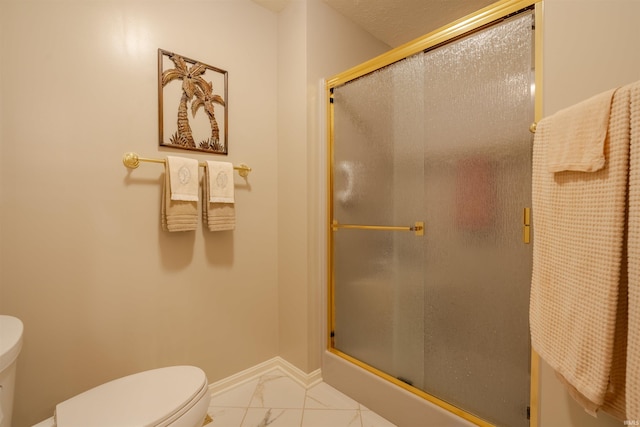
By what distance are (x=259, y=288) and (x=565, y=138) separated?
1.60 meters

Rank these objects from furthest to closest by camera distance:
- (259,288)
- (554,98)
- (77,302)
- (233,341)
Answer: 1. (259,288)
2. (233,341)
3. (77,302)
4. (554,98)

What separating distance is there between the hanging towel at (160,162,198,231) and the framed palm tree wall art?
22cm

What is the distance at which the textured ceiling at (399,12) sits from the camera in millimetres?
1783

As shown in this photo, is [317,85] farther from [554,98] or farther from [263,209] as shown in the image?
[554,98]

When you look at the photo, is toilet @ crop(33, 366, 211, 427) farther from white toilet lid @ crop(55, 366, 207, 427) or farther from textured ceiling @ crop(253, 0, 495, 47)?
textured ceiling @ crop(253, 0, 495, 47)

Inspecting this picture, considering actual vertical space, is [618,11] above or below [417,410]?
above

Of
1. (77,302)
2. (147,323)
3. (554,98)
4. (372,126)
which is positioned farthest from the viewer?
(372,126)

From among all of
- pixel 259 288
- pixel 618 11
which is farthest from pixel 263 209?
pixel 618 11

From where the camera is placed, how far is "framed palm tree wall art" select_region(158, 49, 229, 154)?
55.3 inches

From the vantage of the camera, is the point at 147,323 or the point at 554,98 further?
the point at 147,323

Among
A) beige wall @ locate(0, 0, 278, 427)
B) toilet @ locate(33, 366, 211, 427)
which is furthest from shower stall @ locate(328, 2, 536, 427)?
toilet @ locate(33, 366, 211, 427)

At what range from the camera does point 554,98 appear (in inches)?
36.7

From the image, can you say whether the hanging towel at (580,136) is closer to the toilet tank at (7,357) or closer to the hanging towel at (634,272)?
the hanging towel at (634,272)

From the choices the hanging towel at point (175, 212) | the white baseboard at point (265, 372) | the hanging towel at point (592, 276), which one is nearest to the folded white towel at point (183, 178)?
the hanging towel at point (175, 212)
